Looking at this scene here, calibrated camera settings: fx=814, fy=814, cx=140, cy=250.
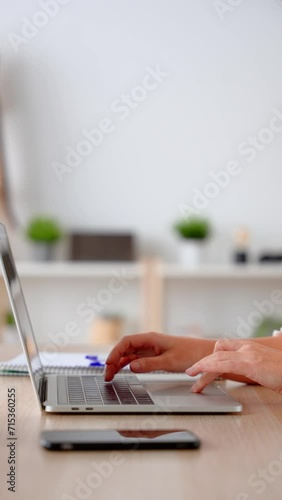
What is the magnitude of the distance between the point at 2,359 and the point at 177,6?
106 inches

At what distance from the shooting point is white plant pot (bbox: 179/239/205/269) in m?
3.99

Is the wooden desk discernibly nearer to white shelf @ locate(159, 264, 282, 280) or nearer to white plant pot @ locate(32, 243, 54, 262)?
white shelf @ locate(159, 264, 282, 280)

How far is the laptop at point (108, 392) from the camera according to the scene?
1.09 m

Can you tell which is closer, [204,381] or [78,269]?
[204,381]

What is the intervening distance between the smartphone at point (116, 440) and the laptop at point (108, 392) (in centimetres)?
16

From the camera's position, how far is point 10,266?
1213 mm

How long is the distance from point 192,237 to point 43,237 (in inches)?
28.4

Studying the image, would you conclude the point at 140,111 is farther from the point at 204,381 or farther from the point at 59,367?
the point at 204,381

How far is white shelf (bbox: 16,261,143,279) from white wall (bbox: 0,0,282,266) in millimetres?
281

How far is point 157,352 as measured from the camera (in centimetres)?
144

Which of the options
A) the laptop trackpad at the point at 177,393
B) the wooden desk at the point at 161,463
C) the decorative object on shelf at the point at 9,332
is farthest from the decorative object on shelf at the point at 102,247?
the wooden desk at the point at 161,463

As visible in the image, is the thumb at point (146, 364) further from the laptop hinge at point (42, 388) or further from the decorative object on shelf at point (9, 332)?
the decorative object on shelf at point (9, 332)

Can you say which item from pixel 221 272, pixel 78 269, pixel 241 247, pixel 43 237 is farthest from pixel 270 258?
pixel 43 237

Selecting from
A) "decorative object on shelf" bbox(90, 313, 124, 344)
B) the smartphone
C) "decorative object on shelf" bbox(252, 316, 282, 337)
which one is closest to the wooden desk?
the smartphone
